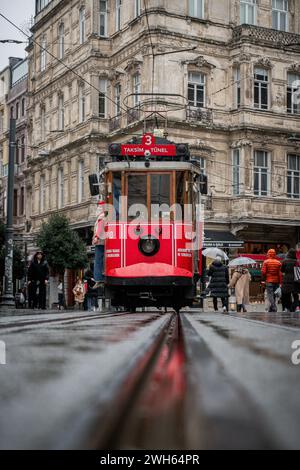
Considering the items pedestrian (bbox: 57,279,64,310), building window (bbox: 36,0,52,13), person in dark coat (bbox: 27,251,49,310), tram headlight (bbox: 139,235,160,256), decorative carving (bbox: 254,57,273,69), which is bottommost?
pedestrian (bbox: 57,279,64,310)

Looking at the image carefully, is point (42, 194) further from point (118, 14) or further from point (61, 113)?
point (118, 14)

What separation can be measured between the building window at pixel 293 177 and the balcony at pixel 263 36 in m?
5.19

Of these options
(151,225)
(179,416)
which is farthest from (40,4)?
(179,416)

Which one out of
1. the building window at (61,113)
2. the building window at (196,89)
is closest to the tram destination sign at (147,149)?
the building window at (196,89)

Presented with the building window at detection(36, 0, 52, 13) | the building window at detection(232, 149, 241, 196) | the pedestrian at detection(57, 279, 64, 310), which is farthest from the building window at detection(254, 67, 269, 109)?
the building window at detection(36, 0, 52, 13)

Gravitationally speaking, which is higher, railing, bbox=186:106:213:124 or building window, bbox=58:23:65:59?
building window, bbox=58:23:65:59

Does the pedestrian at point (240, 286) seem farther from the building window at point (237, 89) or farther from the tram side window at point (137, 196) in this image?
the building window at point (237, 89)

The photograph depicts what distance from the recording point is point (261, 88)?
35250 mm

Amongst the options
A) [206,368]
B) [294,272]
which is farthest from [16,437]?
[294,272]

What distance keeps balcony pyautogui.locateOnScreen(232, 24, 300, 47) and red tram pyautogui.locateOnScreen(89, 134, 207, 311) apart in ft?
66.9

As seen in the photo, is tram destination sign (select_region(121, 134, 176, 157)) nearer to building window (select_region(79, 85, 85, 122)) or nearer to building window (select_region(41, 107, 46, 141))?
building window (select_region(79, 85, 85, 122))

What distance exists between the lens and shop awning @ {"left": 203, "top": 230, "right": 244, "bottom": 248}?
109ft

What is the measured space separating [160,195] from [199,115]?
1936 centimetres

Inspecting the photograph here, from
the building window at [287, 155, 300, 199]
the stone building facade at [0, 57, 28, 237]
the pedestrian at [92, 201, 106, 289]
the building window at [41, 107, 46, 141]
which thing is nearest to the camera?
the pedestrian at [92, 201, 106, 289]
